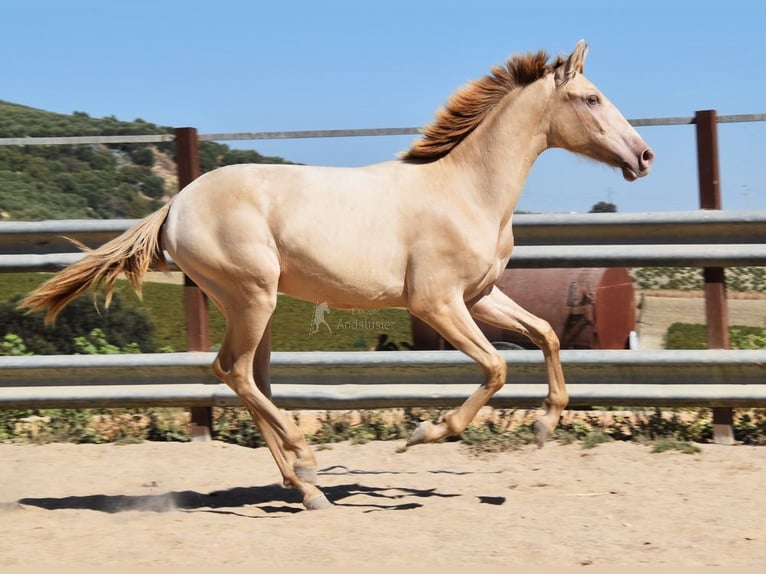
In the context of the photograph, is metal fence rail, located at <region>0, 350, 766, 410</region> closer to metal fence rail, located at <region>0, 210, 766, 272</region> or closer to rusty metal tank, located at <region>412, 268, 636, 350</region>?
metal fence rail, located at <region>0, 210, 766, 272</region>

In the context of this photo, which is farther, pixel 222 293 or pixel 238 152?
pixel 238 152

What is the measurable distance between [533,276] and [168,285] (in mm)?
2863

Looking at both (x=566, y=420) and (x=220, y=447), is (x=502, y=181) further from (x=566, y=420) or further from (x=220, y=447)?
(x=220, y=447)

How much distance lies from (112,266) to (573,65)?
2.58 metres

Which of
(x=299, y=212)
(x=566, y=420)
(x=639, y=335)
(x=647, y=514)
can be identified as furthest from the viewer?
(x=639, y=335)

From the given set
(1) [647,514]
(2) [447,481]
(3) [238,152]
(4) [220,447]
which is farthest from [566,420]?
(3) [238,152]

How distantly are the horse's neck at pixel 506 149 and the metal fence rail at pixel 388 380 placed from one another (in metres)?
1.18

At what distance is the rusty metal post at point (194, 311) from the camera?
6.61 metres

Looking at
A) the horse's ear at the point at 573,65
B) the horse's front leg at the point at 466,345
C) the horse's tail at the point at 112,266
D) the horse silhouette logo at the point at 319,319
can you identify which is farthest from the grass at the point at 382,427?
the horse's ear at the point at 573,65

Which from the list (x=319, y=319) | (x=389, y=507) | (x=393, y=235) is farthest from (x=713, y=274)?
(x=319, y=319)

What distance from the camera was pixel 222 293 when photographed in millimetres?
5242

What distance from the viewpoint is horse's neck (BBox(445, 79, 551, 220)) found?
538 centimetres

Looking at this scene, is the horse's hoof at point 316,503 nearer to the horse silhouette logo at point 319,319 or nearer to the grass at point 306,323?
the grass at point 306,323
